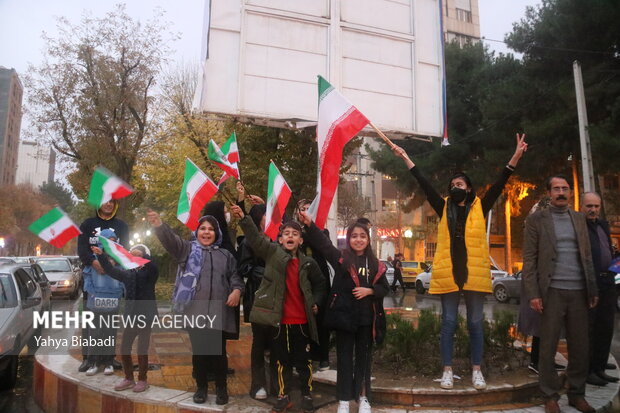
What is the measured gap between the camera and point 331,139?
190 inches

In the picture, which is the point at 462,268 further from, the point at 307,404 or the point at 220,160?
the point at 220,160

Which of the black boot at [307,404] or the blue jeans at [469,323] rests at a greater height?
the blue jeans at [469,323]

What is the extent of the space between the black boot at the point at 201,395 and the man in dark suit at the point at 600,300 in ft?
13.1

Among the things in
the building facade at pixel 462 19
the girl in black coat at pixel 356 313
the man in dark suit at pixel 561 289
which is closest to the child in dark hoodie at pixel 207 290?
the girl in black coat at pixel 356 313

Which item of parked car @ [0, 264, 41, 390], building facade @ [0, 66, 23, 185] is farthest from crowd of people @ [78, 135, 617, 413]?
building facade @ [0, 66, 23, 185]

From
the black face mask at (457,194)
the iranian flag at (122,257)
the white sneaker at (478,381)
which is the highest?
the black face mask at (457,194)

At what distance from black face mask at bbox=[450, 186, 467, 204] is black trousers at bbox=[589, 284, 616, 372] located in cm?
195

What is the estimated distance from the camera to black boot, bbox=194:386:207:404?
423cm

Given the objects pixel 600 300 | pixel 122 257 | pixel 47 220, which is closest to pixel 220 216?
pixel 122 257

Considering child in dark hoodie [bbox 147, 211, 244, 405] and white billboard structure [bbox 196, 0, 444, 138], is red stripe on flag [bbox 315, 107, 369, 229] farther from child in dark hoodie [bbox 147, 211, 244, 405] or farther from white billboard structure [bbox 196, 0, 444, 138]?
white billboard structure [bbox 196, 0, 444, 138]

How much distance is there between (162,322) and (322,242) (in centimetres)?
525

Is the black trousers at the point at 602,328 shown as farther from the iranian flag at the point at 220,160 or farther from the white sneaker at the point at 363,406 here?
the iranian flag at the point at 220,160

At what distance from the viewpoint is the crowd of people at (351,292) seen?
13.7 ft

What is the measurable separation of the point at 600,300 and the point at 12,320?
6.86m
